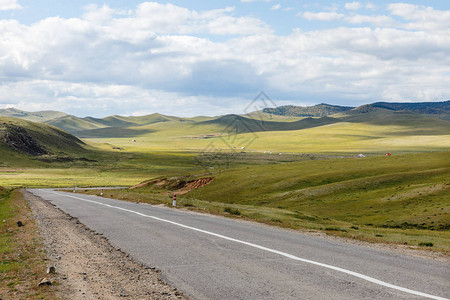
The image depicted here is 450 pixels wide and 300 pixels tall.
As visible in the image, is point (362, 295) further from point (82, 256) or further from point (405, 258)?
point (82, 256)

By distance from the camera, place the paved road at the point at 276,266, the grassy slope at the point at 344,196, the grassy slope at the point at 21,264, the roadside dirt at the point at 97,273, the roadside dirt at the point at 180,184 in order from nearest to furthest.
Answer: the paved road at the point at 276,266 → the roadside dirt at the point at 97,273 → the grassy slope at the point at 21,264 → the grassy slope at the point at 344,196 → the roadside dirt at the point at 180,184

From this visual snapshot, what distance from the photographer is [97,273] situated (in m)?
12.9

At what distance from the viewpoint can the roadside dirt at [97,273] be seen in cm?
1077

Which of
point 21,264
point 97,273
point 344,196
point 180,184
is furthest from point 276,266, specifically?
point 180,184

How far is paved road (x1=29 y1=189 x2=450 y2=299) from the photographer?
10492 mm

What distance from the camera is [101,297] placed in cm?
1041

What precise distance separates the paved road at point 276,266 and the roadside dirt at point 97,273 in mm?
515

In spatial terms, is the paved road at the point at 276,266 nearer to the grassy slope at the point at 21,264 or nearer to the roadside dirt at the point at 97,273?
the roadside dirt at the point at 97,273

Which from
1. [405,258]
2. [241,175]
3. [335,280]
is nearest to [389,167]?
[241,175]

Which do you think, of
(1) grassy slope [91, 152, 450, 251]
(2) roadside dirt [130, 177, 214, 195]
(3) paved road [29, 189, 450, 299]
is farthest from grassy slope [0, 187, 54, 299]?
(2) roadside dirt [130, 177, 214, 195]

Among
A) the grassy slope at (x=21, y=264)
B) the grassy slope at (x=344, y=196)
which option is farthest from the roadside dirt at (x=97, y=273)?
the grassy slope at (x=344, y=196)

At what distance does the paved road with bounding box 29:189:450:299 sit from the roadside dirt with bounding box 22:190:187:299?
51cm

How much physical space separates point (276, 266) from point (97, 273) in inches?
220

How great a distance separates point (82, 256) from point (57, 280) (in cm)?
→ 352
